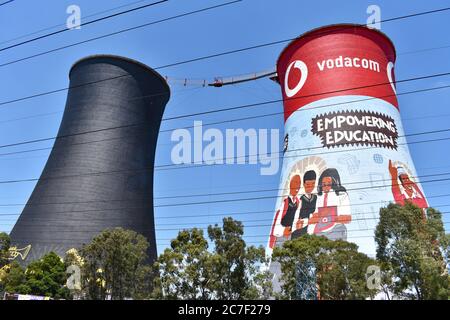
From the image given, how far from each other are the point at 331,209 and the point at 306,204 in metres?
Answer: 1.09

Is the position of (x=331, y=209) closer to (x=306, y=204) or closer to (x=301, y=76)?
(x=306, y=204)

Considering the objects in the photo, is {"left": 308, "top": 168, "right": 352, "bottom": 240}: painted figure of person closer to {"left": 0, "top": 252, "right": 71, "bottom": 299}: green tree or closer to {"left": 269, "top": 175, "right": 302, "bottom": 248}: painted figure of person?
{"left": 269, "top": 175, "right": 302, "bottom": 248}: painted figure of person

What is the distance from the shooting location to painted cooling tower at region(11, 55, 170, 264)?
20891 mm

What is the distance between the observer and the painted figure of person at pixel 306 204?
55.0 feet

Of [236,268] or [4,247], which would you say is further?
[4,247]

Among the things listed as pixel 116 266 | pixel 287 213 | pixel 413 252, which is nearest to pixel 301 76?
pixel 287 213

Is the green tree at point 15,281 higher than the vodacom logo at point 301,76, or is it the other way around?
the vodacom logo at point 301,76

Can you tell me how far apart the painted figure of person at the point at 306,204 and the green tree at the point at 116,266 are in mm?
6284

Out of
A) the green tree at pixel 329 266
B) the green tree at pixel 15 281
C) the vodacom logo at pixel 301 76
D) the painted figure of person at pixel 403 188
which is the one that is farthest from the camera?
the green tree at pixel 15 281

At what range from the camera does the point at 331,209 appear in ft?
54.1

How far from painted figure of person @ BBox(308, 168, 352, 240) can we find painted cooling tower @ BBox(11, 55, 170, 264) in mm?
9837

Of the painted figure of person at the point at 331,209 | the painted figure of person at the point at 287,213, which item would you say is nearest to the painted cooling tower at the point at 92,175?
the painted figure of person at the point at 287,213

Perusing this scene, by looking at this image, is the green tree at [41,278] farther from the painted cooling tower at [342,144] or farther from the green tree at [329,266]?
the green tree at [329,266]

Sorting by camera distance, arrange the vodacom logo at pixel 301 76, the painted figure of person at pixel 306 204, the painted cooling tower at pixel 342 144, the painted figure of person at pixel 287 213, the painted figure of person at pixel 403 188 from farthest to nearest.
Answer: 1. the vodacom logo at pixel 301 76
2. the painted figure of person at pixel 287 213
3. the painted figure of person at pixel 306 204
4. the painted figure of person at pixel 403 188
5. the painted cooling tower at pixel 342 144
